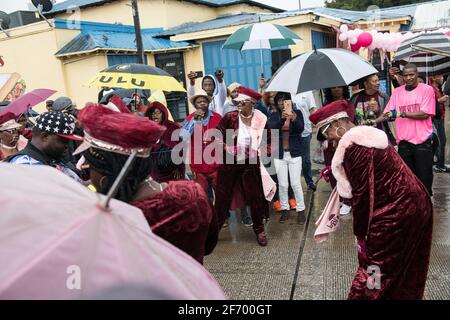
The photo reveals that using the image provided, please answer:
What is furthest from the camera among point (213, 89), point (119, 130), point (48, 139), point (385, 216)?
point (213, 89)

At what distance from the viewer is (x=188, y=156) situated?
17.9 feet

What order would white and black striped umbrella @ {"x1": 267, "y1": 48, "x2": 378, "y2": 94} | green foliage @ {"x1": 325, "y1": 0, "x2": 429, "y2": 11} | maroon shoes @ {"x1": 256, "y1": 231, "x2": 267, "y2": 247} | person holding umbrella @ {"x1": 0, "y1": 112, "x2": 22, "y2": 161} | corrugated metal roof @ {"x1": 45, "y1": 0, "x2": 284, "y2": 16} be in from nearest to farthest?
person holding umbrella @ {"x1": 0, "y1": 112, "x2": 22, "y2": 161}
white and black striped umbrella @ {"x1": 267, "y1": 48, "x2": 378, "y2": 94}
maroon shoes @ {"x1": 256, "y1": 231, "x2": 267, "y2": 247}
corrugated metal roof @ {"x1": 45, "y1": 0, "x2": 284, "y2": 16}
green foliage @ {"x1": 325, "y1": 0, "x2": 429, "y2": 11}

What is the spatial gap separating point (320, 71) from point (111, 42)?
10777 mm

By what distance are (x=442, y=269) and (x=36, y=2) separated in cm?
1360

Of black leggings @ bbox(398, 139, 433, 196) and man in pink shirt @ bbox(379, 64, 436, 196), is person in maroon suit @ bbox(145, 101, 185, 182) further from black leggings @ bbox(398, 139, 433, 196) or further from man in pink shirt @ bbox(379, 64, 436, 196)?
black leggings @ bbox(398, 139, 433, 196)

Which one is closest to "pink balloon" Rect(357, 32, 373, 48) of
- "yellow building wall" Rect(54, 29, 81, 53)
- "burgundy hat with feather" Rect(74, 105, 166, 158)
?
"burgundy hat with feather" Rect(74, 105, 166, 158)

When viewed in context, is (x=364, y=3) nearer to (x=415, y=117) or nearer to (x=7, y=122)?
(x=415, y=117)

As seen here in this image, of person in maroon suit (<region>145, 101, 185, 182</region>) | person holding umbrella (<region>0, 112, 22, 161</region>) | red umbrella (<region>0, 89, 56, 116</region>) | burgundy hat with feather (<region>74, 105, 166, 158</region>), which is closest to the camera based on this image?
burgundy hat with feather (<region>74, 105, 166, 158</region>)

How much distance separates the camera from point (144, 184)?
2117mm

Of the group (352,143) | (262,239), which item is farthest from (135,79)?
(352,143)

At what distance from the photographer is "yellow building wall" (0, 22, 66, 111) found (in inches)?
541

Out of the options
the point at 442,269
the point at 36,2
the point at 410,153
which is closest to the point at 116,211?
the point at 442,269

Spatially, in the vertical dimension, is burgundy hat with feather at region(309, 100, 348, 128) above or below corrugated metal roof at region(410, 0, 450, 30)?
above

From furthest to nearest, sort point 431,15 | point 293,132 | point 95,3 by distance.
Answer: point 95,3, point 431,15, point 293,132
